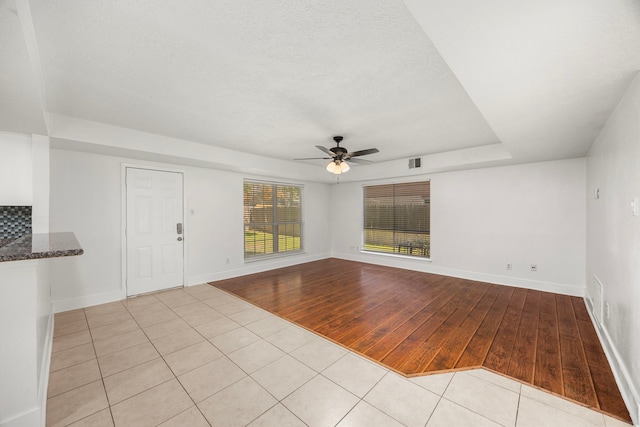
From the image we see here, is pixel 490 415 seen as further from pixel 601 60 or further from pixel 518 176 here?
pixel 518 176

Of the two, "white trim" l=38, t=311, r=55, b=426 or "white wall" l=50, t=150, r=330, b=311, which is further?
"white wall" l=50, t=150, r=330, b=311

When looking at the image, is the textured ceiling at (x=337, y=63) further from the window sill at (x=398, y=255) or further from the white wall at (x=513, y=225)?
the window sill at (x=398, y=255)

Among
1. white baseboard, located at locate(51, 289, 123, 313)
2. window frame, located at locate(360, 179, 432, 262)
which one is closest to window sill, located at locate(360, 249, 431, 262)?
window frame, located at locate(360, 179, 432, 262)

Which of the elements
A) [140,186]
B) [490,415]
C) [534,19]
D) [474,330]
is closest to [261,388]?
[490,415]

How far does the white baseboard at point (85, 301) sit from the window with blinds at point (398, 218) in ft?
17.5

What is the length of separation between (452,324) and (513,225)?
2698 millimetres

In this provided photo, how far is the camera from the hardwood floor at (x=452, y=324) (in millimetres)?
2164

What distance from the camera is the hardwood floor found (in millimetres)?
2164

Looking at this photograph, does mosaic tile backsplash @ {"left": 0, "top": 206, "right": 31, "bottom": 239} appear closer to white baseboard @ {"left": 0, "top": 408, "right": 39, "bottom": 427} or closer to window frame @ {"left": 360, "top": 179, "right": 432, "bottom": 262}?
white baseboard @ {"left": 0, "top": 408, "right": 39, "bottom": 427}

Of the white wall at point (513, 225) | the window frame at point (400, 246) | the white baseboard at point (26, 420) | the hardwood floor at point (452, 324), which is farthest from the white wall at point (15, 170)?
the white wall at point (513, 225)

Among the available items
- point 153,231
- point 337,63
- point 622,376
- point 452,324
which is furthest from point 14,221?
point 622,376

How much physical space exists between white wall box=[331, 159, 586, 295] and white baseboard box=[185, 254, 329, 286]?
262 centimetres

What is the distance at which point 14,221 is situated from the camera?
2.81m

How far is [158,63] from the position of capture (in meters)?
2.03
